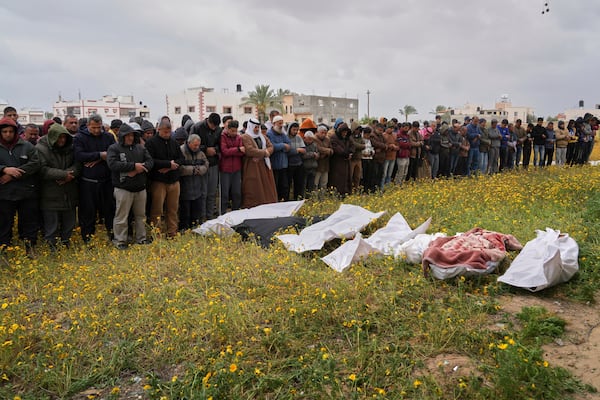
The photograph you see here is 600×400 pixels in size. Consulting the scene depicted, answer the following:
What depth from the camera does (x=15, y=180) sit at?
5.88 meters

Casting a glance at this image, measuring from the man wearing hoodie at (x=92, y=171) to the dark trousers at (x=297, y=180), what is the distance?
3.70m

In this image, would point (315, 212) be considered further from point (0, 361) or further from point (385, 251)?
point (0, 361)

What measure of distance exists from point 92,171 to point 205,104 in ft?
150

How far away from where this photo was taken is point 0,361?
3469mm

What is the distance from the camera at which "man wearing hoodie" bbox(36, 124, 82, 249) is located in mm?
6148

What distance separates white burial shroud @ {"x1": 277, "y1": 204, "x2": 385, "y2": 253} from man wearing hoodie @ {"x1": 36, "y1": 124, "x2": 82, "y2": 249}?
297cm

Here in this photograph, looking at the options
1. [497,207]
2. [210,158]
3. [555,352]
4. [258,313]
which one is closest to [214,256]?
[258,313]

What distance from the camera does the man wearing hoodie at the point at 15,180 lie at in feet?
19.0

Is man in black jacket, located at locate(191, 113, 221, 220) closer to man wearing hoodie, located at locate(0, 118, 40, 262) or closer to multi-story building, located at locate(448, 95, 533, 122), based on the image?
man wearing hoodie, located at locate(0, 118, 40, 262)

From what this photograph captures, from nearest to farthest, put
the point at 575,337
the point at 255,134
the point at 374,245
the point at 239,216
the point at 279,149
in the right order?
the point at 575,337 < the point at 374,245 < the point at 239,216 < the point at 255,134 < the point at 279,149

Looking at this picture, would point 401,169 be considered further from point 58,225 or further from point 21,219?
point 21,219

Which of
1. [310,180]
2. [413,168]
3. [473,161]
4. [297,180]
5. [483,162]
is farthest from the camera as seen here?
[483,162]

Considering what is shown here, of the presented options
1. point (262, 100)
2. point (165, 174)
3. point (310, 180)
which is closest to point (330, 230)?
point (165, 174)

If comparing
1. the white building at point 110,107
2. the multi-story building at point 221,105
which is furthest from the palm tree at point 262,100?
the white building at point 110,107
